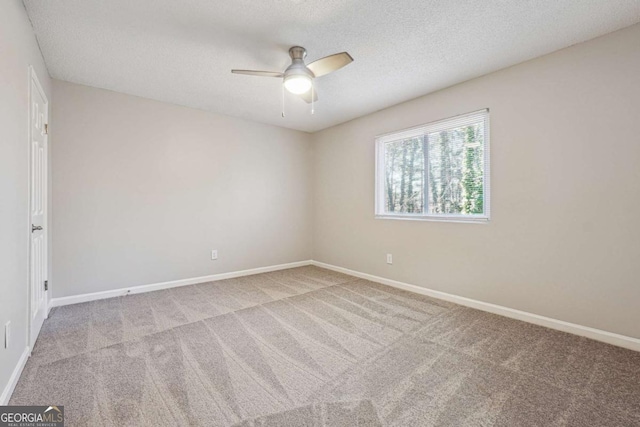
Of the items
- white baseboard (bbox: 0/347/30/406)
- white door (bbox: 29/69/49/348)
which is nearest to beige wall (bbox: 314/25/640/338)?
white baseboard (bbox: 0/347/30/406)

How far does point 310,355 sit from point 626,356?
2.31 meters

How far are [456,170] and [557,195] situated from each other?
97cm

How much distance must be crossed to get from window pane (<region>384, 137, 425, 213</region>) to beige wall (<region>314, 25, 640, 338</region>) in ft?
1.08

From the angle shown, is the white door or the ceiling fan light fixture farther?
the ceiling fan light fixture

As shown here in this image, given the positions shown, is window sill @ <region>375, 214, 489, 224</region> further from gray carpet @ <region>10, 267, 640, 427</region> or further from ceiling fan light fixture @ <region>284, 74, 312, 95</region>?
ceiling fan light fixture @ <region>284, 74, 312, 95</region>

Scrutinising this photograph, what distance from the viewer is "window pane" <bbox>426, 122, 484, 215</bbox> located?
301 cm

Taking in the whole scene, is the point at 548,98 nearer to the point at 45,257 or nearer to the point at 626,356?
the point at 626,356

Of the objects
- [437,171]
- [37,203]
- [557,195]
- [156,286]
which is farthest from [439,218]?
[37,203]

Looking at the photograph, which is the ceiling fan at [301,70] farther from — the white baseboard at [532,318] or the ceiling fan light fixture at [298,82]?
the white baseboard at [532,318]

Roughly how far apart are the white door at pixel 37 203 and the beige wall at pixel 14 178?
0.17m

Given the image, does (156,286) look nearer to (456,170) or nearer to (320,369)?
(320,369)

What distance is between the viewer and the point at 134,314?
2.79 m

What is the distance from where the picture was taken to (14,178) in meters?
1.74

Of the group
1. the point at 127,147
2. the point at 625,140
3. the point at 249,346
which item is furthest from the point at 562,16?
the point at 127,147
